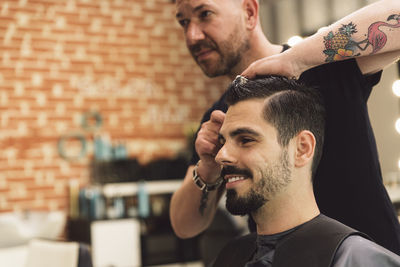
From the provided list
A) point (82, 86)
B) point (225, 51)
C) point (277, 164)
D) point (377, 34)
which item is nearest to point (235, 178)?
point (277, 164)

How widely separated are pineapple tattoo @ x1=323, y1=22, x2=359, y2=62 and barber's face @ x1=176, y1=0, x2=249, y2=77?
1.18 ft

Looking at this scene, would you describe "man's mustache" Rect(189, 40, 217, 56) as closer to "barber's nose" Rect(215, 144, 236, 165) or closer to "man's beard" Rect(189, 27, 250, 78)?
"man's beard" Rect(189, 27, 250, 78)

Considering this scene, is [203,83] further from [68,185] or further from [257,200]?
[257,200]

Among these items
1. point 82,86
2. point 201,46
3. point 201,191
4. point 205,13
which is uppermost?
point 82,86

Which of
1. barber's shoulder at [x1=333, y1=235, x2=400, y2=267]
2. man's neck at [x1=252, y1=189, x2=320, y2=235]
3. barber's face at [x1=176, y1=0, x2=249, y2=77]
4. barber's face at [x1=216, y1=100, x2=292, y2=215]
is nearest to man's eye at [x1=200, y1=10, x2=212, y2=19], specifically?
barber's face at [x1=176, y1=0, x2=249, y2=77]

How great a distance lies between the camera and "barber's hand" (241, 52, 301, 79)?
1.35 m

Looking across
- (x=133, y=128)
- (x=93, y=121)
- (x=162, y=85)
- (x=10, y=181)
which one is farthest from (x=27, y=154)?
(x=162, y=85)

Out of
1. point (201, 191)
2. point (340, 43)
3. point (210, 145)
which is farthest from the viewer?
point (201, 191)

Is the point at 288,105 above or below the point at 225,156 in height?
above

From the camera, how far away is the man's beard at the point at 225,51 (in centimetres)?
161

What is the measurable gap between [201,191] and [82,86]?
427cm

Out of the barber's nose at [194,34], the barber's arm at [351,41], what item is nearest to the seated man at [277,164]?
the barber's arm at [351,41]

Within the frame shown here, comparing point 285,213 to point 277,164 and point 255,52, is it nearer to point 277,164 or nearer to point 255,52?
point 277,164

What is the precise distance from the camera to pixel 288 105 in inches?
56.7
